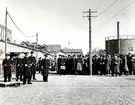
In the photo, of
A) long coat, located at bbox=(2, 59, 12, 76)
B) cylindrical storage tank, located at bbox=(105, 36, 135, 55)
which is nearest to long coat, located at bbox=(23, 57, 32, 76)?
long coat, located at bbox=(2, 59, 12, 76)

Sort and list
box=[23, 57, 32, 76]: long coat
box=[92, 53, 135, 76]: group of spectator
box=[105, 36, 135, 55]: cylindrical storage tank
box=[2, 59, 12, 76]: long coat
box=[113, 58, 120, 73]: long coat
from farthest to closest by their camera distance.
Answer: box=[105, 36, 135, 55]: cylindrical storage tank → box=[92, 53, 135, 76]: group of spectator → box=[113, 58, 120, 73]: long coat → box=[2, 59, 12, 76]: long coat → box=[23, 57, 32, 76]: long coat

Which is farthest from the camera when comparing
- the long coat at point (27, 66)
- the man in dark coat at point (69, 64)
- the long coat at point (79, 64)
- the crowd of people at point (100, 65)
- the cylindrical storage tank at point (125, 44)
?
the cylindrical storage tank at point (125, 44)

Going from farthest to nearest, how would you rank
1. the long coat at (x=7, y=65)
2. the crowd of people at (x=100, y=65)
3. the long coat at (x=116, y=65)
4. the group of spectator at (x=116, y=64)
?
the crowd of people at (x=100, y=65) → the group of spectator at (x=116, y=64) → the long coat at (x=116, y=65) → the long coat at (x=7, y=65)

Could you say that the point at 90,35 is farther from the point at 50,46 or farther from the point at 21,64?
the point at 50,46

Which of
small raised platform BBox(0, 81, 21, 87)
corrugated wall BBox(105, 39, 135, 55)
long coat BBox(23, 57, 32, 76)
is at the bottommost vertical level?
small raised platform BBox(0, 81, 21, 87)

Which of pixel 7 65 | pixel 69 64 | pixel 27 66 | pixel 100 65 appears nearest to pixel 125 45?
Result: pixel 69 64

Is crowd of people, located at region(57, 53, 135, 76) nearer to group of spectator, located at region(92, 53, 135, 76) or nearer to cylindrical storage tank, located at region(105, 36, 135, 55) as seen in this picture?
group of spectator, located at region(92, 53, 135, 76)

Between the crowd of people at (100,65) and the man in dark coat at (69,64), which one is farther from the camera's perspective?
the man in dark coat at (69,64)

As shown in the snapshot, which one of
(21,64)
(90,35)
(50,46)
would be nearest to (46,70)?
(21,64)

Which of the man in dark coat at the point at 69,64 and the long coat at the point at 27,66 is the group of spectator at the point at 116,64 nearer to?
the man in dark coat at the point at 69,64

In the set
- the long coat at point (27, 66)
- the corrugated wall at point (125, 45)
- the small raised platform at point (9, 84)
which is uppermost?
the corrugated wall at point (125, 45)

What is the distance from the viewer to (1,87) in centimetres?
1545

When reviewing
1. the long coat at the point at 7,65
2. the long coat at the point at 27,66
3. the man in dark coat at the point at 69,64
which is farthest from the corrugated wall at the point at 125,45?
the long coat at the point at 7,65

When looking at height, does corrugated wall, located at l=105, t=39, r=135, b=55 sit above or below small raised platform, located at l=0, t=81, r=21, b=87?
above
